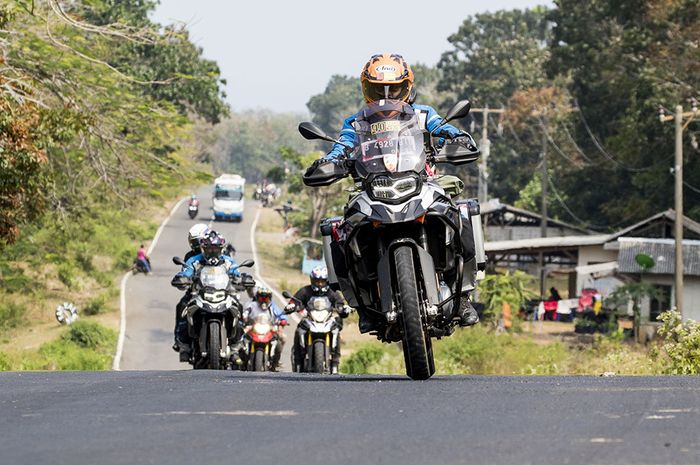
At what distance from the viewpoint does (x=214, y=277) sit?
16.5 meters

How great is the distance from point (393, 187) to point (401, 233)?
38 centimetres

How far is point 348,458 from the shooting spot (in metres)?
6.07

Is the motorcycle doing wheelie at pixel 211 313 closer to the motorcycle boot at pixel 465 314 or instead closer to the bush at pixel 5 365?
the motorcycle boot at pixel 465 314

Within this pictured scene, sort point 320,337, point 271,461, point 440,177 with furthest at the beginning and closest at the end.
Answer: point 320,337
point 440,177
point 271,461

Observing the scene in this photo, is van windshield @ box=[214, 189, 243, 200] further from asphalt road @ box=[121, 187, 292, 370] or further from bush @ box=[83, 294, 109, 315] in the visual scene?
bush @ box=[83, 294, 109, 315]

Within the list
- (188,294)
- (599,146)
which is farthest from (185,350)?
(599,146)

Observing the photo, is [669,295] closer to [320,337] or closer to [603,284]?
[603,284]

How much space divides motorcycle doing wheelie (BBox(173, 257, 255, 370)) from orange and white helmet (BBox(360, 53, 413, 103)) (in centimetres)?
597

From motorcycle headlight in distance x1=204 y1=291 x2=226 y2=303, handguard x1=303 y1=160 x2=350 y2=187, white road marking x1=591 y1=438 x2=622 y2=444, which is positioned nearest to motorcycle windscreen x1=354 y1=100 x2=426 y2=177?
handguard x1=303 y1=160 x2=350 y2=187

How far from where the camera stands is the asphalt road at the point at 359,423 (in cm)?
617

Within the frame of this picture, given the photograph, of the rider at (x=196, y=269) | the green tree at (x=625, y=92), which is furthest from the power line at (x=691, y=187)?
the rider at (x=196, y=269)

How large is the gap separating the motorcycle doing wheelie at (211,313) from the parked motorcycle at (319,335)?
2.25 meters

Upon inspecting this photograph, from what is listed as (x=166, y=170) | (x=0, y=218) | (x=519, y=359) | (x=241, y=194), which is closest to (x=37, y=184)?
(x=0, y=218)

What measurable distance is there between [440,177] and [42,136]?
1362 centimetres
